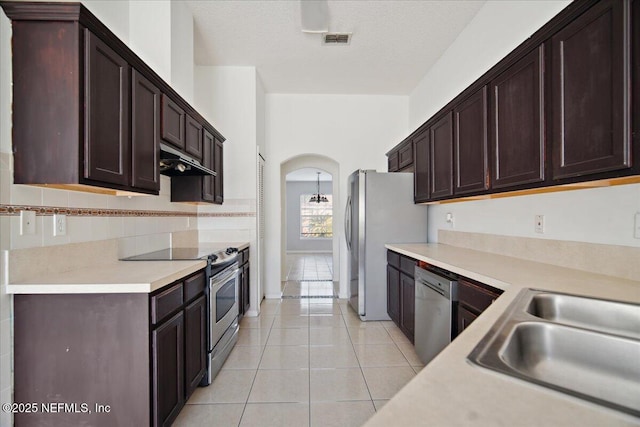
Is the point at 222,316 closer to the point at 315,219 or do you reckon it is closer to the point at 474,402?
the point at 474,402

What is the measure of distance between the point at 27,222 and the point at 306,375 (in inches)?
78.0

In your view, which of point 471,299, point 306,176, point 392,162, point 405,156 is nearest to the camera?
point 471,299

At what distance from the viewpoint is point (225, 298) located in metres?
2.69

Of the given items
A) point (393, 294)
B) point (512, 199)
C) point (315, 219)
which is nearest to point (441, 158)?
point (512, 199)

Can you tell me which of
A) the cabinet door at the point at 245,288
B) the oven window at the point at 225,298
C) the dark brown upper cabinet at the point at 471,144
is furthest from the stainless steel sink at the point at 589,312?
the cabinet door at the point at 245,288

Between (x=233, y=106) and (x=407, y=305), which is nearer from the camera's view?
(x=407, y=305)

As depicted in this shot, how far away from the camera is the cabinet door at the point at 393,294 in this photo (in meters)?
3.25

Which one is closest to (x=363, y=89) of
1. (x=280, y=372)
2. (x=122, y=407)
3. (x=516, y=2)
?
(x=516, y=2)

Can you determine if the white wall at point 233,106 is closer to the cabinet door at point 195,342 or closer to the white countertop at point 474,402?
the cabinet door at point 195,342

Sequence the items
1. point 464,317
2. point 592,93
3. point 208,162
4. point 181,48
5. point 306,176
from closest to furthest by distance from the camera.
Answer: point 592,93 → point 464,317 → point 181,48 → point 208,162 → point 306,176

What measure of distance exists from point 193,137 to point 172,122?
0.47 metres

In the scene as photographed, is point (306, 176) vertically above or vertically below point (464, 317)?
above

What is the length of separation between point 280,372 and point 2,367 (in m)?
1.63

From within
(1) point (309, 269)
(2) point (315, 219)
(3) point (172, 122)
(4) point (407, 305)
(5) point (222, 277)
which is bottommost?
(1) point (309, 269)
